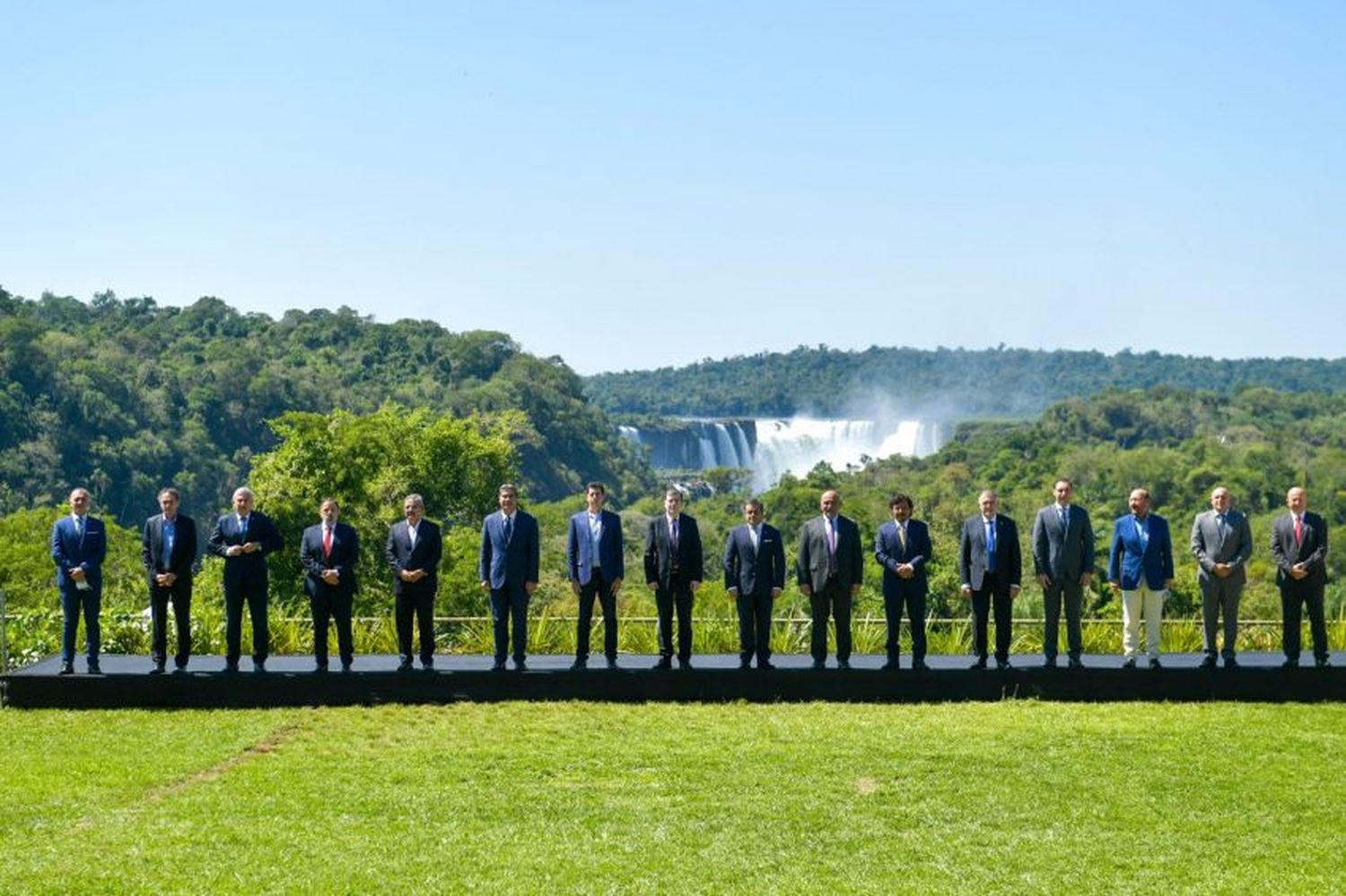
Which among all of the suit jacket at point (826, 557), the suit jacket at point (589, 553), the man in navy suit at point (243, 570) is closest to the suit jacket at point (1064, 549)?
the suit jacket at point (826, 557)

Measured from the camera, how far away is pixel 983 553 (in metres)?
13.5

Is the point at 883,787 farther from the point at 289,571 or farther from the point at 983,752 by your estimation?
the point at 289,571

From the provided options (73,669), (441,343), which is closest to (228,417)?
(441,343)

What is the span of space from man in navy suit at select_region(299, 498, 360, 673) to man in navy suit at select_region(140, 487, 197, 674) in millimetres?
944

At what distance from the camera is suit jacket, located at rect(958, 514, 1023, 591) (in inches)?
530

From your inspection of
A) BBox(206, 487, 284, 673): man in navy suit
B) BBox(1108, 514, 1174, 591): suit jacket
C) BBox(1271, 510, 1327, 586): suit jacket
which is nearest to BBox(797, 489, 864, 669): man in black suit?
BBox(1108, 514, 1174, 591): suit jacket

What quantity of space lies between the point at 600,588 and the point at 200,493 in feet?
227

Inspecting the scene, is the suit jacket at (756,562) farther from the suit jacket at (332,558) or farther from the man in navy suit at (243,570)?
the man in navy suit at (243,570)

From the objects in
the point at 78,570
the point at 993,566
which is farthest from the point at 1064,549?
the point at 78,570

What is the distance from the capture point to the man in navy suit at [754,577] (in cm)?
1341

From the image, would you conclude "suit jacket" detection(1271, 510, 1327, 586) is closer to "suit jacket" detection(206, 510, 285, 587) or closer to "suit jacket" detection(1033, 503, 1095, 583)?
"suit jacket" detection(1033, 503, 1095, 583)

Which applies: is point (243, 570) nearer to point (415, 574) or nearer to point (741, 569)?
point (415, 574)

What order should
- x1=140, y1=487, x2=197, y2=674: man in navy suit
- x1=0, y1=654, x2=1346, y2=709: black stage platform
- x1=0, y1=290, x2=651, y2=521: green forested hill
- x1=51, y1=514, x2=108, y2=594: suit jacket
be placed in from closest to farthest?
x1=0, y1=654, x2=1346, y2=709: black stage platform → x1=140, y1=487, x2=197, y2=674: man in navy suit → x1=51, y1=514, x2=108, y2=594: suit jacket → x1=0, y1=290, x2=651, y2=521: green forested hill

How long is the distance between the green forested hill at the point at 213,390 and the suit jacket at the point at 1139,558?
143 feet
